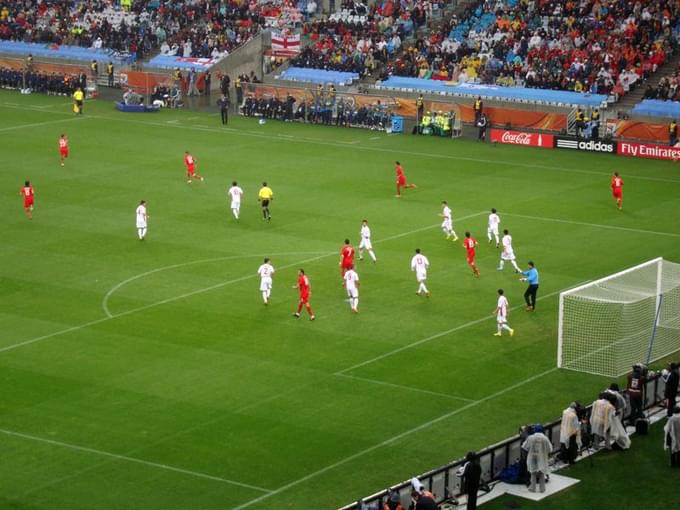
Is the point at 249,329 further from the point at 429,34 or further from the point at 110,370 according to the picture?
the point at 429,34

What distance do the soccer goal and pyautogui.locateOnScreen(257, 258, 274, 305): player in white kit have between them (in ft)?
30.5

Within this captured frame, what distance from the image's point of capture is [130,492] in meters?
31.2

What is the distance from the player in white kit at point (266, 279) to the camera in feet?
147

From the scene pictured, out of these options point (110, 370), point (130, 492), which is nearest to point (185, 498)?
point (130, 492)

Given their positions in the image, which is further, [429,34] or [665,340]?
[429,34]

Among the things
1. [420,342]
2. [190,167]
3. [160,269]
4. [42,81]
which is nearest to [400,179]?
[190,167]

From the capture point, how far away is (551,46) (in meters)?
83.1

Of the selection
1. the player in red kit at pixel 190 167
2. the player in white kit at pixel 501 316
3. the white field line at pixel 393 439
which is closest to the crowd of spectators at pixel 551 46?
the player in red kit at pixel 190 167

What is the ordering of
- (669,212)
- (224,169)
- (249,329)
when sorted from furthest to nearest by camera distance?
1. (224,169)
2. (669,212)
3. (249,329)

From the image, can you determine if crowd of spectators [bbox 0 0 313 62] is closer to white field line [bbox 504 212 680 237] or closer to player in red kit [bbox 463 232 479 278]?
white field line [bbox 504 212 680 237]

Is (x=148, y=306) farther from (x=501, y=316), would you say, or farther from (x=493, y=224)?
(x=493, y=224)

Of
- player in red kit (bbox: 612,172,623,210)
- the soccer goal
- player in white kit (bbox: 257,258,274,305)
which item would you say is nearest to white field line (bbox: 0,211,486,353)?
player in white kit (bbox: 257,258,274,305)

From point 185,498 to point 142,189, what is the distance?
1334 inches

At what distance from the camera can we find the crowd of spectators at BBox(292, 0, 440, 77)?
8844cm
